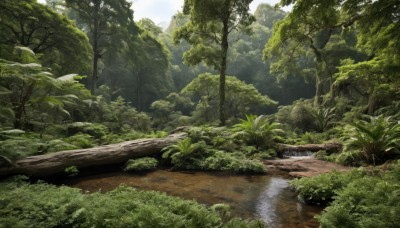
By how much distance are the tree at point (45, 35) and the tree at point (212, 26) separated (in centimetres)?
582

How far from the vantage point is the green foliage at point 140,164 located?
→ 873 centimetres

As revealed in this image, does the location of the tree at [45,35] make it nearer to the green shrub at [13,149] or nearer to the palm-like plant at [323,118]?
the green shrub at [13,149]

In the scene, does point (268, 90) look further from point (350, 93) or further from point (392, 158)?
point (392, 158)

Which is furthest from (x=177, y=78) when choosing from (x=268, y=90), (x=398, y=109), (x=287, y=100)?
(x=398, y=109)

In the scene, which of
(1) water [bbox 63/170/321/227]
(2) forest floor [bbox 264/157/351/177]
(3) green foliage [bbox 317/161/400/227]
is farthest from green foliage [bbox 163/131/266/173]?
(3) green foliage [bbox 317/161/400/227]

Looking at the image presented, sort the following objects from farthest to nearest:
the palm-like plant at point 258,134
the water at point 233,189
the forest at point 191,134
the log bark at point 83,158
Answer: the palm-like plant at point 258,134, the log bark at point 83,158, the water at point 233,189, the forest at point 191,134

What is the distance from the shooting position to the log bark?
21.9 feet

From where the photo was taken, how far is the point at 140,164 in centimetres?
885

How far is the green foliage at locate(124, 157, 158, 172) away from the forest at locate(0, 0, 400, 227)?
5 centimetres

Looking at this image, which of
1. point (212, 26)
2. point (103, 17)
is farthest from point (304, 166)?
point (103, 17)

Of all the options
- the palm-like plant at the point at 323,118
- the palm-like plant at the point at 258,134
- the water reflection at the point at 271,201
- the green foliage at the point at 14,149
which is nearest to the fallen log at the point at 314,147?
the palm-like plant at the point at 258,134

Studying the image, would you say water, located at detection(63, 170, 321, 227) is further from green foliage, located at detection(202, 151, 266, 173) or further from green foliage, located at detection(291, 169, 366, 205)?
Answer: green foliage, located at detection(202, 151, 266, 173)

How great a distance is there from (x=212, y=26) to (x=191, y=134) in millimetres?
7902

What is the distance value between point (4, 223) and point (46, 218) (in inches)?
25.5
